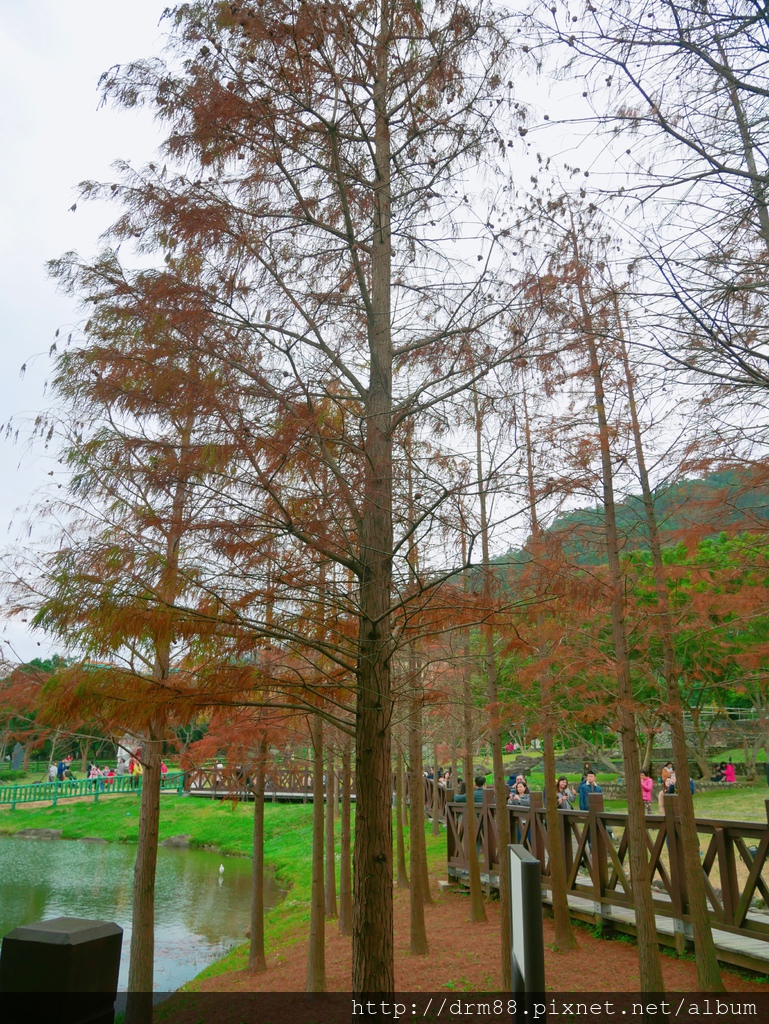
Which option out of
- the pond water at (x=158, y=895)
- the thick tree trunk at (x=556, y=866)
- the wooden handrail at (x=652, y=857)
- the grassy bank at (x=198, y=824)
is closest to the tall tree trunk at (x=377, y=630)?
the thick tree trunk at (x=556, y=866)

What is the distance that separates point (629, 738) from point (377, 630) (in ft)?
11.9

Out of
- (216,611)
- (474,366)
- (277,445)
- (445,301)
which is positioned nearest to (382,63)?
(445,301)

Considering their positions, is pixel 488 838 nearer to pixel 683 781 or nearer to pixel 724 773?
pixel 683 781

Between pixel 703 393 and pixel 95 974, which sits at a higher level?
pixel 703 393

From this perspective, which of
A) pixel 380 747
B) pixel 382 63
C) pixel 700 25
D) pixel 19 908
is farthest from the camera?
pixel 19 908

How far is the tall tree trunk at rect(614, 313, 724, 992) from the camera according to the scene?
22.7 ft

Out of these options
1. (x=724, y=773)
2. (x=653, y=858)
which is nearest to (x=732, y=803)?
(x=724, y=773)

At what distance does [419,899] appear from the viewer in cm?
1005

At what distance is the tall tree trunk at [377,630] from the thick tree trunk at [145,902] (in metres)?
3.15

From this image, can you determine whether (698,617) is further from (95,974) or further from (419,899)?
(95,974)

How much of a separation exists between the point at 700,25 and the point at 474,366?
2.39m

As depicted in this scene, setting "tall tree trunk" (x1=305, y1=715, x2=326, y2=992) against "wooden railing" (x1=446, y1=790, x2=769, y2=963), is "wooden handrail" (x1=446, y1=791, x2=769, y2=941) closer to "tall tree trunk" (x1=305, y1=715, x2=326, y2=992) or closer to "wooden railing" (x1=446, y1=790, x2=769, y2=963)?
"wooden railing" (x1=446, y1=790, x2=769, y2=963)

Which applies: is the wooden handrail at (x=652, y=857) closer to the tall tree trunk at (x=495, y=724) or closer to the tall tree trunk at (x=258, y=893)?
the tall tree trunk at (x=495, y=724)

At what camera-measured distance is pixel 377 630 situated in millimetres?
4766
